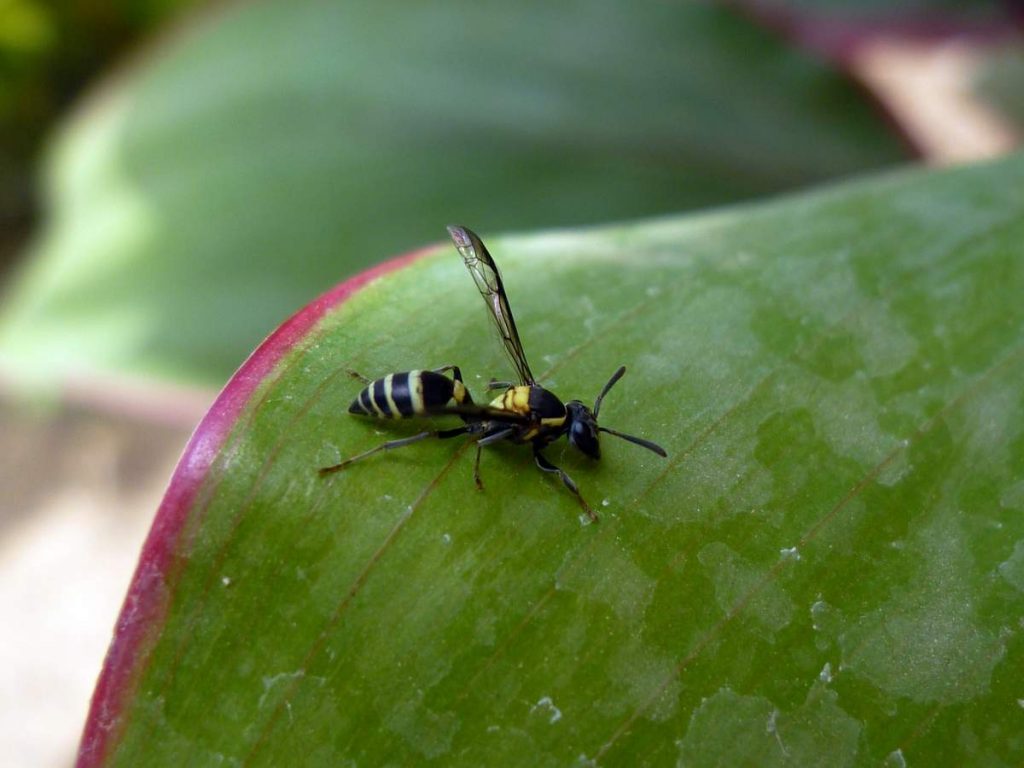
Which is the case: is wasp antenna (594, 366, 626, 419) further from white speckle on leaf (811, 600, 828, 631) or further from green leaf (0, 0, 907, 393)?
green leaf (0, 0, 907, 393)

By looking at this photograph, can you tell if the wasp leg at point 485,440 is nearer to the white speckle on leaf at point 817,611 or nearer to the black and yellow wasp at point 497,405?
the black and yellow wasp at point 497,405

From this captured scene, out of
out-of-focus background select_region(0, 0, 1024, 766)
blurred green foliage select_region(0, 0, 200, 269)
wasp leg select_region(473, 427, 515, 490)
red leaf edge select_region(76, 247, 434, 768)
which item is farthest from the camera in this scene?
blurred green foliage select_region(0, 0, 200, 269)

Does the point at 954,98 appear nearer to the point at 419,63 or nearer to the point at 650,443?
the point at 419,63

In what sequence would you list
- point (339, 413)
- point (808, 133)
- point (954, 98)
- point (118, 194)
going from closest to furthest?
point (339, 413)
point (954, 98)
point (808, 133)
point (118, 194)

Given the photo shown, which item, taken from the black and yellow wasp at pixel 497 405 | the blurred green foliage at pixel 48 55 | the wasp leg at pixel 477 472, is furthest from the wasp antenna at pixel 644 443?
the blurred green foliage at pixel 48 55

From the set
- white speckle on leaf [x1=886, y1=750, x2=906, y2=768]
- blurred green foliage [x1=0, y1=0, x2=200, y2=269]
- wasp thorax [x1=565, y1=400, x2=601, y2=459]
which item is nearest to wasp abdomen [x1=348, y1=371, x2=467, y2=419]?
wasp thorax [x1=565, y1=400, x2=601, y2=459]

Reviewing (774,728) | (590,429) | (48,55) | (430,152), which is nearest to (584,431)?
(590,429)

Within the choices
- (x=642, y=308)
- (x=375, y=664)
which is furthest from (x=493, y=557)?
(x=642, y=308)
